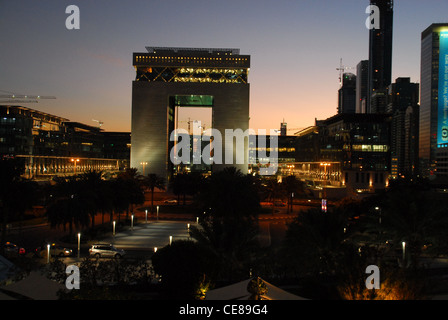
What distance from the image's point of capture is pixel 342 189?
7712 cm

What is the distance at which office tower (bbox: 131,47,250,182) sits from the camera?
8569cm

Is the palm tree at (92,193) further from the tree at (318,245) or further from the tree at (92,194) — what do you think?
the tree at (318,245)

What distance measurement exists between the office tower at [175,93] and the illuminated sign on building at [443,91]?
9094cm

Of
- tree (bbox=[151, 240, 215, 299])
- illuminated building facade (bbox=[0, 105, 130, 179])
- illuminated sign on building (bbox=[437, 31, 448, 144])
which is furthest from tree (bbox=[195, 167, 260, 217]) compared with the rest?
illuminated sign on building (bbox=[437, 31, 448, 144])

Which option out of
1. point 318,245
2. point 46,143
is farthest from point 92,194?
point 46,143

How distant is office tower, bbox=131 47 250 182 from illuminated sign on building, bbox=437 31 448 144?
90941 mm

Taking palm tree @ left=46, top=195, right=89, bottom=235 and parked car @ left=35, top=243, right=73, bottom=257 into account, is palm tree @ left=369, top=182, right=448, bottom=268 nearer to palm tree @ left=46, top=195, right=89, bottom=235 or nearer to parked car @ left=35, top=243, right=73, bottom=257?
parked car @ left=35, top=243, right=73, bottom=257

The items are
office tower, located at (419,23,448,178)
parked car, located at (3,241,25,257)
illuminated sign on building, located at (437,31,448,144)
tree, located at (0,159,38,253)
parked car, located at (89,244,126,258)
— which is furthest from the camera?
office tower, located at (419,23,448,178)

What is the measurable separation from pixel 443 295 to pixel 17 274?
58.9 ft

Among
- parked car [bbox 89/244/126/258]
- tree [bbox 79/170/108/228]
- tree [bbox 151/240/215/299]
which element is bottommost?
parked car [bbox 89/244/126/258]

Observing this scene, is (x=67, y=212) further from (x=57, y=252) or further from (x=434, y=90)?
(x=434, y=90)

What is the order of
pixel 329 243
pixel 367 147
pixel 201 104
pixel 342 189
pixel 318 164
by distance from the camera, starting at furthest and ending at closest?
1. pixel 318 164
2. pixel 201 104
3. pixel 367 147
4. pixel 342 189
5. pixel 329 243
